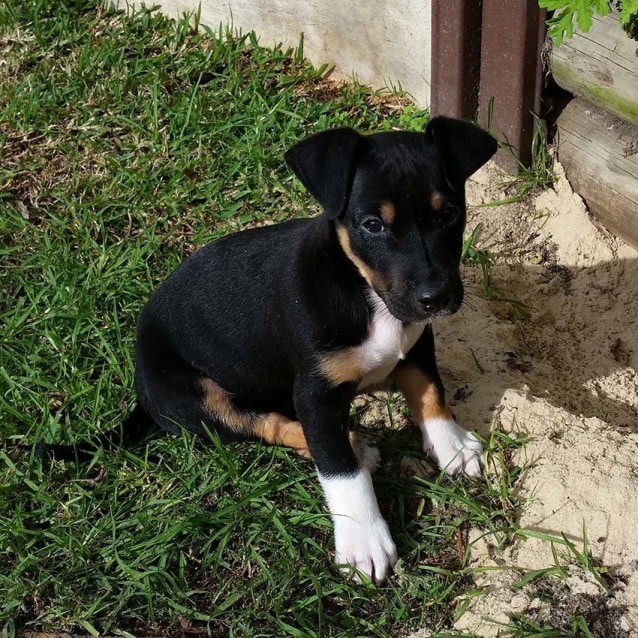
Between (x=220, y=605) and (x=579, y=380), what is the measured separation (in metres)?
2.17

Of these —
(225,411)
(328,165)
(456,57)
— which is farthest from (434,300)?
(456,57)

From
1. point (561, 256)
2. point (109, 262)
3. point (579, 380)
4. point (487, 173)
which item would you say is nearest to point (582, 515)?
point (579, 380)

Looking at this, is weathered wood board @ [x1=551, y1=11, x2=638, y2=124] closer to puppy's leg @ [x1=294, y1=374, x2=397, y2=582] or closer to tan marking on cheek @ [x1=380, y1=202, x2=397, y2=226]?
tan marking on cheek @ [x1=380, y1=202, x2=397, y2=226]

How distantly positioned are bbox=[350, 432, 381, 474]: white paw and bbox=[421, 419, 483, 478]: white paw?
0.23 meters

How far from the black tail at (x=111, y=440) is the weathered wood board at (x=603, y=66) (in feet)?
9.51

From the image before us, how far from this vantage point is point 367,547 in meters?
3.69

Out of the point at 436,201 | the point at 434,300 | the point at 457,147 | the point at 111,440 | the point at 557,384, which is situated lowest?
the point at 111,440

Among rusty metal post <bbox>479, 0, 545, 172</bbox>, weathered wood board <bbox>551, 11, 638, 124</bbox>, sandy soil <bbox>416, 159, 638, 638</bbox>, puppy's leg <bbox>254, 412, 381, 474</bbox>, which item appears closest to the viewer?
sandy soil <bbox>416, 159, 638, 638</bbox>

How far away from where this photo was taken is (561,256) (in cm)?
531

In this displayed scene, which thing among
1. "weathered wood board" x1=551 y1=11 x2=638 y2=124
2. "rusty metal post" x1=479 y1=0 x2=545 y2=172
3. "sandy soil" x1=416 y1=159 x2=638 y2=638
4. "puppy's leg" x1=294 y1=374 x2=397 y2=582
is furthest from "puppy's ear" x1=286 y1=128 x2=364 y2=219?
"rusty metal post" x1=479 y1=0 x2=545 y2=172

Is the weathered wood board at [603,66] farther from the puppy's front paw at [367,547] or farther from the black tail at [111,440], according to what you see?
the black tail at [111,440]

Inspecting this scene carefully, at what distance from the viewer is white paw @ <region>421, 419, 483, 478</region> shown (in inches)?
159

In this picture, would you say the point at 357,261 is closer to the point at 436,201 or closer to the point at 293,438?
the point at 436,201

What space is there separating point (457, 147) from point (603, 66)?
182 centimetres
